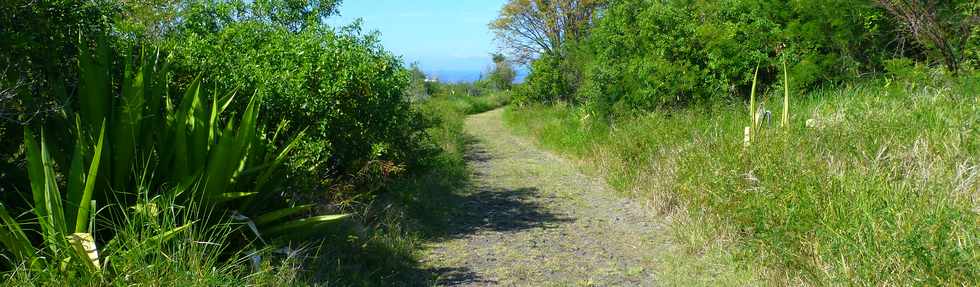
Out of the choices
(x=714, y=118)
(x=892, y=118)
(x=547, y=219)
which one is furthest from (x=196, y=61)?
(x=714, y=118)

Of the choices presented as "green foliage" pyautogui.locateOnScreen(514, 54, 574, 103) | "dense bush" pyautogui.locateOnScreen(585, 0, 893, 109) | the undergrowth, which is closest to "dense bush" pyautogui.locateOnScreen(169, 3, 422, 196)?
the undergrowth

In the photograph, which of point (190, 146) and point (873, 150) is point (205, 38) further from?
point (873, 150)

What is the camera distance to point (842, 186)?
16.9 feet

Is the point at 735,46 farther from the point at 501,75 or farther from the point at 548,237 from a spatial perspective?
the point at 501,75

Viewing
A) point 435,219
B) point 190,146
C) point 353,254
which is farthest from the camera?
point 435,219

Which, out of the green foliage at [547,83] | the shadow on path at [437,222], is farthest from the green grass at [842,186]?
the green foliage at [547,83]

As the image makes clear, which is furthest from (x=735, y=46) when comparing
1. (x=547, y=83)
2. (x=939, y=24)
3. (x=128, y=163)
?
(x=547, y=83)

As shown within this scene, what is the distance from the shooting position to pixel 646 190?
8875 millimetres

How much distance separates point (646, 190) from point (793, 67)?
4.24 m

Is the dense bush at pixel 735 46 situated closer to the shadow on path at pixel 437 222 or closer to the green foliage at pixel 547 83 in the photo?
the shadow on path at pixel 437 222

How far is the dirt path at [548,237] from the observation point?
6055 millimetres

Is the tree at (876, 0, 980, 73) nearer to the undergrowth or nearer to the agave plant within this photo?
the undergrowth

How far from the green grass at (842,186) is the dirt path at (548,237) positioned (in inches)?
17.3

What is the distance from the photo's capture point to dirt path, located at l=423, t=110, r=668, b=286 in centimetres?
605
